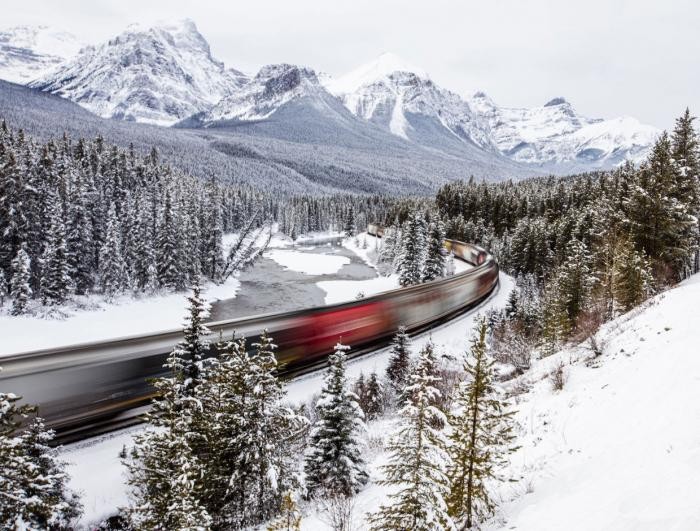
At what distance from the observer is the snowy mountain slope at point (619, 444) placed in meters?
5.09

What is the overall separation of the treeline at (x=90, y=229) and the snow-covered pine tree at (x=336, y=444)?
41004 mm

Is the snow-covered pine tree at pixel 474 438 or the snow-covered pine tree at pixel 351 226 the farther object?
the snow-covered pine tree at pixel 351 226

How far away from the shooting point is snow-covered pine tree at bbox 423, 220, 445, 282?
4647cm

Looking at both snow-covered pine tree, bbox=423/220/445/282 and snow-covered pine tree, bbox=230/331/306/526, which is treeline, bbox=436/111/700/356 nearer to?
snow-covered pine tree, bbox=423/220/445/282

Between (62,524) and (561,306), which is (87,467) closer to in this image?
(62,524)

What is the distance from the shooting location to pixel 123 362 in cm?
1396

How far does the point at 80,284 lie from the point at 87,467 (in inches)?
1702

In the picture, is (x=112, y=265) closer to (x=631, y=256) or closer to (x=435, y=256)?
(x=435, y=256)

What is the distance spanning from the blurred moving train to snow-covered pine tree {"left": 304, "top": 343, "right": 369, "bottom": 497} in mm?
1555

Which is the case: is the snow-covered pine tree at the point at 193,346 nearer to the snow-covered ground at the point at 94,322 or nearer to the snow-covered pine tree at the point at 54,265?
the snow-covered ground at the point at 94,322

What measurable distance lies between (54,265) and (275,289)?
28.1 meters

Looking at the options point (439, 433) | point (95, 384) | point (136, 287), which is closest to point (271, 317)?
point (95, 384)

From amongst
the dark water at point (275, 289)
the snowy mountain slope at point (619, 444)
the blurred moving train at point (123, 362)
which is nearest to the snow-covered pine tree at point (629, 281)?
the snowy mountain slope at point (619, 444)

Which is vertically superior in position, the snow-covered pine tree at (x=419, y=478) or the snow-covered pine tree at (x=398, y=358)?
the snow-covered pine tree at (x=419, y=478)
